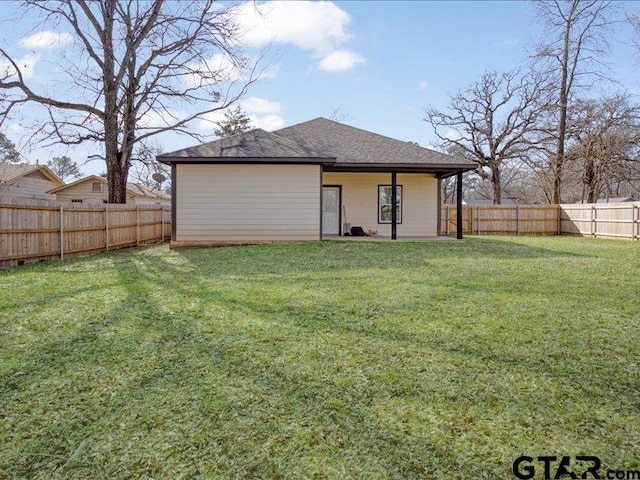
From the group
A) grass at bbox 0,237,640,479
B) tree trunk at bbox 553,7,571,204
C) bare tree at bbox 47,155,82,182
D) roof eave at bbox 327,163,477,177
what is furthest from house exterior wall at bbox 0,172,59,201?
tree trunk at bbox 553,7,571,204

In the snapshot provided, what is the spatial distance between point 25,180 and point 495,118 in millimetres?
28312

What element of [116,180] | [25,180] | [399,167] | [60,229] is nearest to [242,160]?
[60,229]

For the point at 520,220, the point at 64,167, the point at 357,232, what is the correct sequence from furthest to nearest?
1. the point at 64,167
2. the point at 520,220
3. the point at 357,232

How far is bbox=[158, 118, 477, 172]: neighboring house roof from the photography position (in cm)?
1135

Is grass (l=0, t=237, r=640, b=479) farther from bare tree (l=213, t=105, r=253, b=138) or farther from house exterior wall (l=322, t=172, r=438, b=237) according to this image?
bare tree (l=213, t=105, r=253, b=138)

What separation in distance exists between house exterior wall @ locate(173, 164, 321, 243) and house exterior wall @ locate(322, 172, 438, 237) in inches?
124

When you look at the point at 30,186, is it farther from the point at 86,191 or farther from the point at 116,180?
the point at 116,180

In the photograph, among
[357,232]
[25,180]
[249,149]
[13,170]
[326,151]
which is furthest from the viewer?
[25,180]

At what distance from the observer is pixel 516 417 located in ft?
7.91

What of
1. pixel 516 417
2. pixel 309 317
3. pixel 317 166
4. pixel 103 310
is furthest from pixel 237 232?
pixel 516 417

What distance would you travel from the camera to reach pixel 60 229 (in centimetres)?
1005

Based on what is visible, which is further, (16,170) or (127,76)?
(16,170)

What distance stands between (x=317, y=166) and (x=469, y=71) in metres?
18.2

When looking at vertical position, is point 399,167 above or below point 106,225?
above
